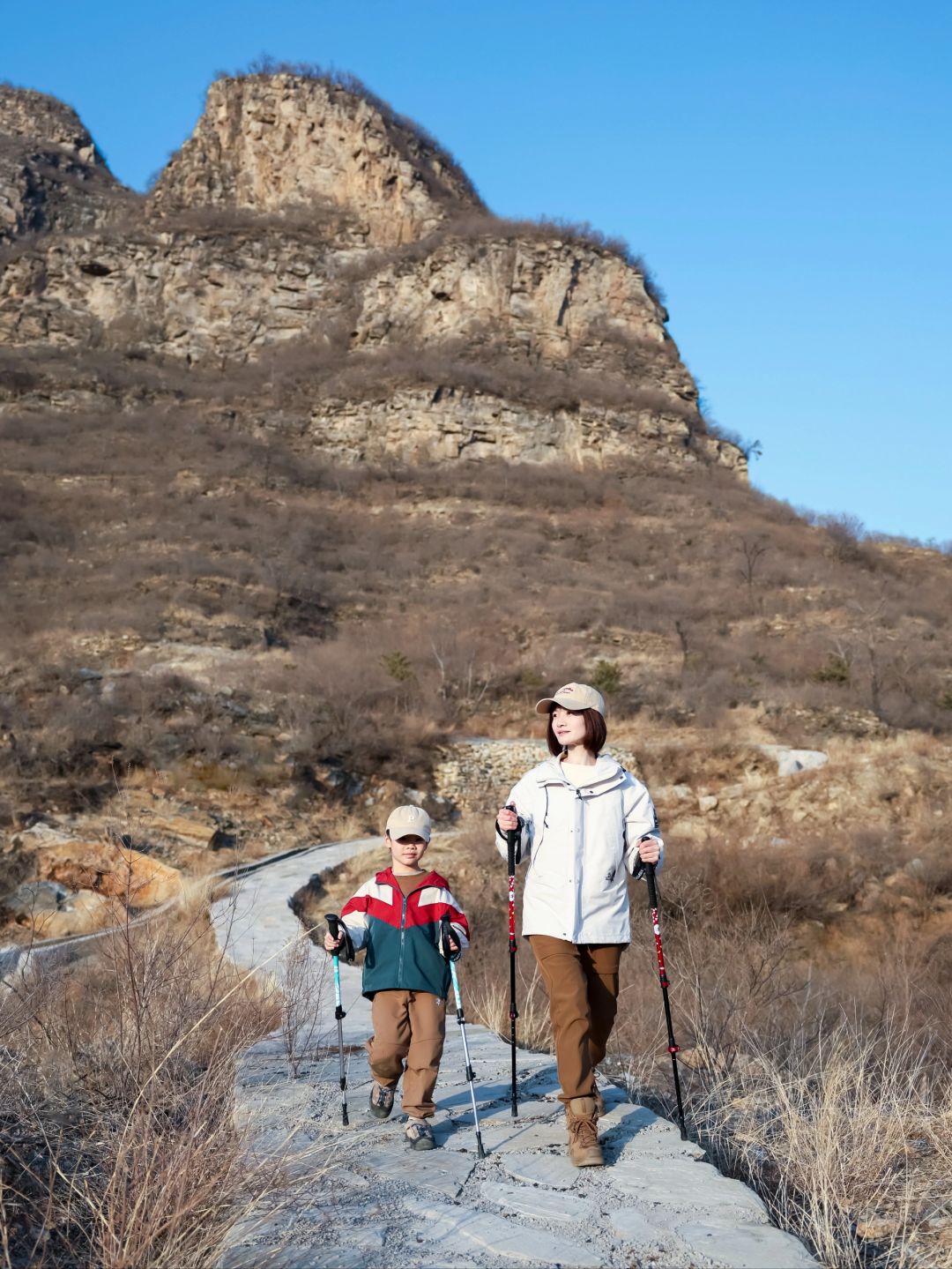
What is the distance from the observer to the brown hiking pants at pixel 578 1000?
11.5 feet

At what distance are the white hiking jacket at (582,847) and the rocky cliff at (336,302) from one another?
41062 millimetres

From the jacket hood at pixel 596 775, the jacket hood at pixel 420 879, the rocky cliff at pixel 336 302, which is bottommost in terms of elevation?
the jacket hood at pixel 420 879

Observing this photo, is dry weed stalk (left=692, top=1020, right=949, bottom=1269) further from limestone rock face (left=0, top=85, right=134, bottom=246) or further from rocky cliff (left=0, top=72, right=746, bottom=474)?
limestone rock face (left=0, top=85, right=134, bottom=246)

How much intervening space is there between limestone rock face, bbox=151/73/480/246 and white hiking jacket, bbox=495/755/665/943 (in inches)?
2192

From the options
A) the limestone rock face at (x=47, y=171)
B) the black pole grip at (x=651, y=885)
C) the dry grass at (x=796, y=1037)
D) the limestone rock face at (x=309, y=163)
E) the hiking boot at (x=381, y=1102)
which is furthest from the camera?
the limestone rock face at (x=47, y=171)

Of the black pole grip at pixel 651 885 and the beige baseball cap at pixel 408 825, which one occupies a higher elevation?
the beige baseball cap at pixel 408 825

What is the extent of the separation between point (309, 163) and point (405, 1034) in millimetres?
60594

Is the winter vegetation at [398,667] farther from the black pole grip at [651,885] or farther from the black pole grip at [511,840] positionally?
the black pole grip at [511,840]

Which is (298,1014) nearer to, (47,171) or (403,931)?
(403,931)


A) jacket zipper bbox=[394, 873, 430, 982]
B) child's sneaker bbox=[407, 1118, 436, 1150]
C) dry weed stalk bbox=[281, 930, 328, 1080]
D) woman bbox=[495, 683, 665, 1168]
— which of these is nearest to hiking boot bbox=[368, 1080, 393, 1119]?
child's sneaker bbox=[407, 1118, 436, 1150]

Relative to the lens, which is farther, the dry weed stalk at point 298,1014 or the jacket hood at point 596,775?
the dry weed stalk at point 298,1014

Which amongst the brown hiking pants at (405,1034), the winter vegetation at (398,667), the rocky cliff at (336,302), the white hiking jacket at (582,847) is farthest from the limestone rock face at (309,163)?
the brown hiking pants at (405,1034)

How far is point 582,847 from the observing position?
3.76m

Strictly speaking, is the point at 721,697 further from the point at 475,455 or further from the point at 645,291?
the point at 645,291
